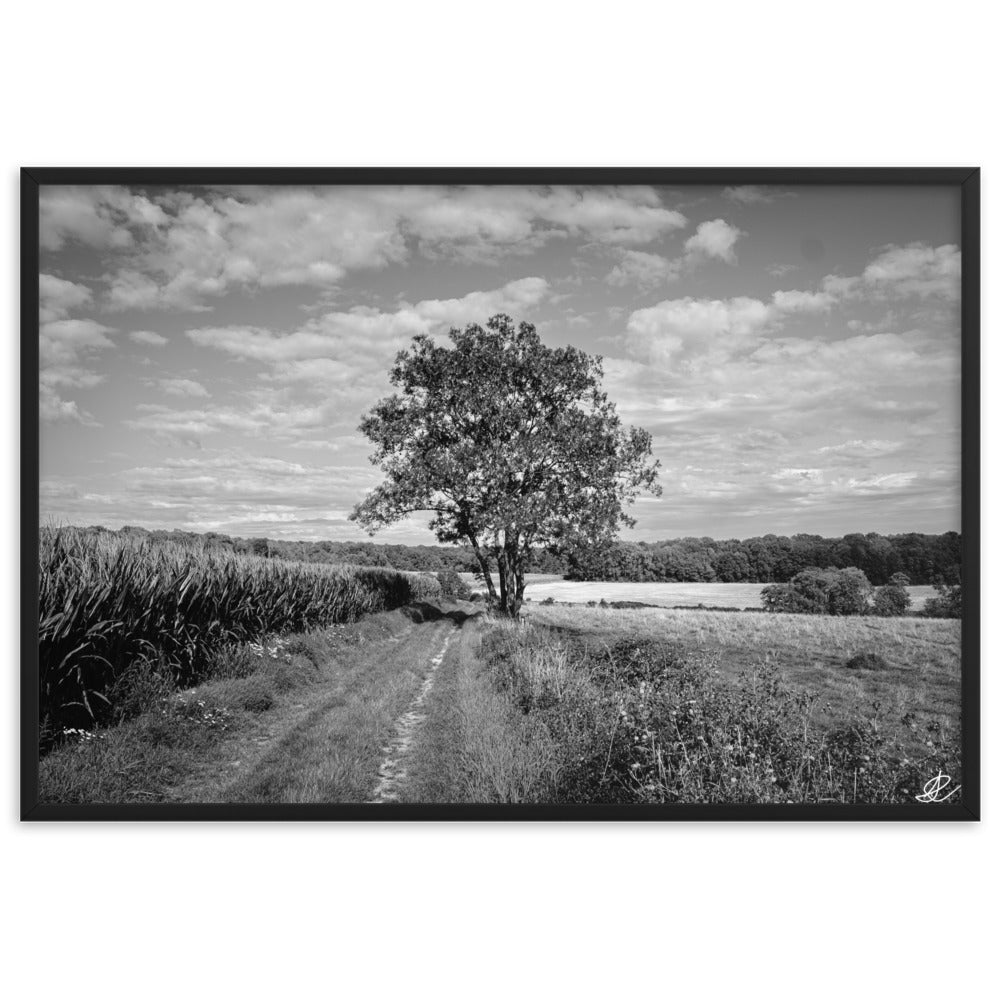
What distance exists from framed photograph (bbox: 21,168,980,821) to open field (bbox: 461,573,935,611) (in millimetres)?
46

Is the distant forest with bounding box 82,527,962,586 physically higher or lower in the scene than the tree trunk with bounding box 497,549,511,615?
higher

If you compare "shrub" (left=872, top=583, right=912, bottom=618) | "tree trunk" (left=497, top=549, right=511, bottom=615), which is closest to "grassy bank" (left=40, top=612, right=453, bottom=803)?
"tree trunk" (left=497, top=549, right=511, bottom=615)

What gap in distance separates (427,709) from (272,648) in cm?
306

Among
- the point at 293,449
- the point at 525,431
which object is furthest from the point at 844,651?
the point at 293,449

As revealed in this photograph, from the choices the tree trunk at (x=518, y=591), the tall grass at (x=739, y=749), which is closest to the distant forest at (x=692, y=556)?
the tree trunk at (x=518, y=591)

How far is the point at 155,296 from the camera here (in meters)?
4.55

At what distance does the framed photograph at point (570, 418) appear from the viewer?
427 centimetres

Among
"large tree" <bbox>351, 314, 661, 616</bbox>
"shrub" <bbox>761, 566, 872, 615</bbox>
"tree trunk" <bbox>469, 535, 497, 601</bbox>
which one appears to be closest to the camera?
"shrub" <bbox>761, 566, 872, 615</bbox>

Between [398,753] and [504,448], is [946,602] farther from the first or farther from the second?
[398,753]

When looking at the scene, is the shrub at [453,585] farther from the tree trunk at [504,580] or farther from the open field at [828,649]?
the open field at [828,649]

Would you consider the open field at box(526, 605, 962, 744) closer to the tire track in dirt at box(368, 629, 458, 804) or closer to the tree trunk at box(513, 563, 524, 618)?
the tree trunk at box(513, 563, 524, 618)

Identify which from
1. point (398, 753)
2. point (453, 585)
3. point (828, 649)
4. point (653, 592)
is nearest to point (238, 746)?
point (398, 753)
